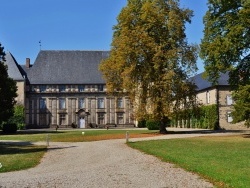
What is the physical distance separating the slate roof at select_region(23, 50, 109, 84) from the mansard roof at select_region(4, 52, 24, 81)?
9.30 ft

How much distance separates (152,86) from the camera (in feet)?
112

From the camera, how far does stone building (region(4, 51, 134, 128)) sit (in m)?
68.4

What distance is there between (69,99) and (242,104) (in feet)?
146

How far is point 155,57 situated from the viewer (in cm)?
3416

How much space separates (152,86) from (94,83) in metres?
35.6

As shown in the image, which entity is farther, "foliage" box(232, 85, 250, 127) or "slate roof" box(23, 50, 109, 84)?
"slate roof" box(23, 50, 109, 84)

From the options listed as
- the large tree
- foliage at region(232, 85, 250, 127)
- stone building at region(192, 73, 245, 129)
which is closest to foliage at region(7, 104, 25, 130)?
stone building at region(192, 73, 245, 129)

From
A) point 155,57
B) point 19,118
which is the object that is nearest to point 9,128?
point 19,118

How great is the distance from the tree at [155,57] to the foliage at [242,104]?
6233mm

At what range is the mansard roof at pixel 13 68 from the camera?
215 ft

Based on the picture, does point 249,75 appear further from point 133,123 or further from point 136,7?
point 133,123

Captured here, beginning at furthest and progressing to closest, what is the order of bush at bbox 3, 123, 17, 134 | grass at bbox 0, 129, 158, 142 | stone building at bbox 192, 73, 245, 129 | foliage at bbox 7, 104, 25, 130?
foliage at bbox 7, 104, 25, 130, stone building at bbox 192, 73, 245, 129, bush at bbox 3, 123, 17, 134, grass at bbox 0, 129, 158, 142

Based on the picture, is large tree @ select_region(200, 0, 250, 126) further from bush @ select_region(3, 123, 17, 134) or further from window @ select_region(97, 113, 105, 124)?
window @ select_region(97, 113, 105, 124)

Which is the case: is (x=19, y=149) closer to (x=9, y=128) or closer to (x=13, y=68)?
(x=9, y=128)
